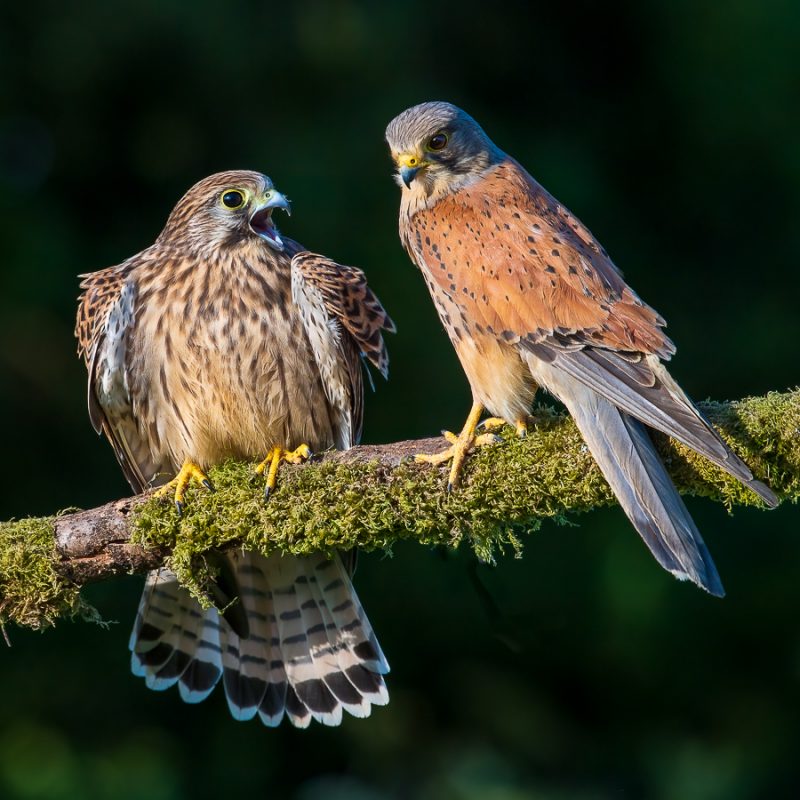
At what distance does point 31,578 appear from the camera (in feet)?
9.15

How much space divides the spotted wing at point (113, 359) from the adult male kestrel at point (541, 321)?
84cm

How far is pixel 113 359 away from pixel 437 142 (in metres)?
1.06

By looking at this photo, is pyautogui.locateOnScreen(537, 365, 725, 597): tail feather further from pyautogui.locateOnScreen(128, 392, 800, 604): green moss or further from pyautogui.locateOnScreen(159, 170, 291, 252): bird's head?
pyautogui.locateOnScreen(159, 170, 291, 252): bird's head

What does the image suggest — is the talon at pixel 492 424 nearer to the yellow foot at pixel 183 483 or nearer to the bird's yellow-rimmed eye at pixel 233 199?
the yellow foot at pixel 183 483

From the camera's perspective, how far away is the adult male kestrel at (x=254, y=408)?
3.31m

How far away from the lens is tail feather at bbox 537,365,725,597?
2.35m

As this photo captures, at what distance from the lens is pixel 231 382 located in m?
3.28

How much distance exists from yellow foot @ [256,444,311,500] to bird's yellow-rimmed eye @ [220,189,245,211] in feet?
2.46

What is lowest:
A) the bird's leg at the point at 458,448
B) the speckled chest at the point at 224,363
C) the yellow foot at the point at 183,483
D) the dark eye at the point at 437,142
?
the bird's leg at the point at 458,448

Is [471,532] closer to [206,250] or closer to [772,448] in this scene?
[772,448]

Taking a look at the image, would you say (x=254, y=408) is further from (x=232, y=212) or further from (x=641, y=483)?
(x=641, y=483)

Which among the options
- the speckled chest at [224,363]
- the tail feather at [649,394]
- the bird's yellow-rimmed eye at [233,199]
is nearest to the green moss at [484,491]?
the tail feather at [649,394]

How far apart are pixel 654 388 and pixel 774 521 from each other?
10.4 ft

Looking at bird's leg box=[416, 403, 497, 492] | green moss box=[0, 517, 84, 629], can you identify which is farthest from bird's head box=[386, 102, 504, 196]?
green moss box=[0, 517, 84, 629]
